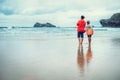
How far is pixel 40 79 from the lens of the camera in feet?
16.5

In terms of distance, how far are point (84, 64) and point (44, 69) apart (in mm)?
1079

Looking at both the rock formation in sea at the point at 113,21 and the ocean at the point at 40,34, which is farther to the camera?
the rock formation in sea at the point at 113,21

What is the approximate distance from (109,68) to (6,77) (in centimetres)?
219

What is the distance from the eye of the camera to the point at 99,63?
6.77 meters

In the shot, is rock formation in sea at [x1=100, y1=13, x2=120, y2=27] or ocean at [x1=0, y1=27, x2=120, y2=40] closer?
ocean at [x1=0, y1=27, x2=120, y2=40]

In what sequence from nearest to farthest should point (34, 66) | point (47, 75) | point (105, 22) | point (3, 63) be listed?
point (47, 75)
point (34, 66)
point (3, 63)
point (105, 22)

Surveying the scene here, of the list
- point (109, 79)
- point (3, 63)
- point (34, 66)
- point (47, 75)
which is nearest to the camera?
point (109, 79)

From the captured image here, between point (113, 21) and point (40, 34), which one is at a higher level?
point (113, 21)

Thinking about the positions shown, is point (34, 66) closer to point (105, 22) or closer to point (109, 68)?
point (109, 68)

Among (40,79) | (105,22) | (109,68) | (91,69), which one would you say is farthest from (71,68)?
(105,22)

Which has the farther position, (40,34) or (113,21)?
(113,21)

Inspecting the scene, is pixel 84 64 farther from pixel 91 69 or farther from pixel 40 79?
pixel 40 79

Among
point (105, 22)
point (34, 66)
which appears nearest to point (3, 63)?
point (34, 66)

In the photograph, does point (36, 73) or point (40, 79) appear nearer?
point (40, 79)
